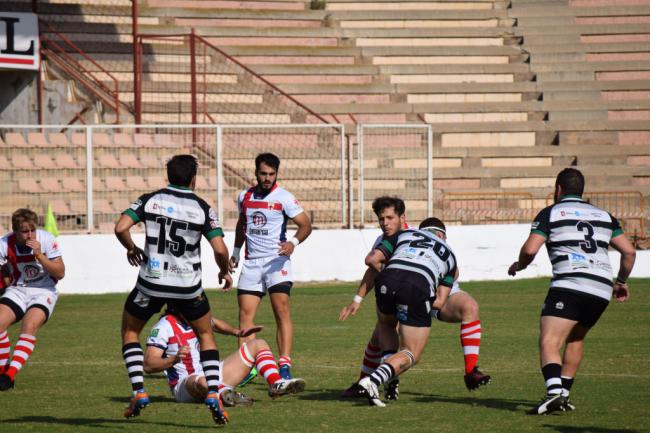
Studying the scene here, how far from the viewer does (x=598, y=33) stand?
109 feet

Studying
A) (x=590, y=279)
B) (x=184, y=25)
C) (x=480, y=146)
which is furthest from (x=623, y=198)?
(x=590, y=279)

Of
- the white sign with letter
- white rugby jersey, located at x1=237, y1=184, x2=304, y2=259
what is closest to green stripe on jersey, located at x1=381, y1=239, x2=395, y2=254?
white rugby jersey, located at x1=237, y1=184, x2=304, y2=259

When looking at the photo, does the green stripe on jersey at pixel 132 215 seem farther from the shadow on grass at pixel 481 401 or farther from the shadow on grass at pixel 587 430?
the shadow on grass at pixel 587 430

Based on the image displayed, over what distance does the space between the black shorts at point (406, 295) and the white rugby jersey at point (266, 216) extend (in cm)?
199

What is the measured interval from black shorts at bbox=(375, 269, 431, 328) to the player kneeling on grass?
3.19 feet

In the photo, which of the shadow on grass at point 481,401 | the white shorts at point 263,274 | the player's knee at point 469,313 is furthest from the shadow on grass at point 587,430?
the white shorts at point 263,274

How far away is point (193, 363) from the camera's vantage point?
349 inches

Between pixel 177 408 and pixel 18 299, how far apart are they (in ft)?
8.38

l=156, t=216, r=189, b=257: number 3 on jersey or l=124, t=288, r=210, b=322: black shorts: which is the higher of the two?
l=156, t=216, r=189, b=257: number 3 on jersey

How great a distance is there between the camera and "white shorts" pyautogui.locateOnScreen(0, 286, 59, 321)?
10.8m

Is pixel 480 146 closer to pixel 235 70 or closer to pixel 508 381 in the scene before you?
pixel 235 70

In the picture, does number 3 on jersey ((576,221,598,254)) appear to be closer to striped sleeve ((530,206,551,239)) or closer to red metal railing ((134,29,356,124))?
striped sleeve ((530,206,551,239))

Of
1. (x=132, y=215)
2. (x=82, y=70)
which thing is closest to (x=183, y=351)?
(x=132, y=215)

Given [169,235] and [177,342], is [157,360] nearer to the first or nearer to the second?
[177,342]
